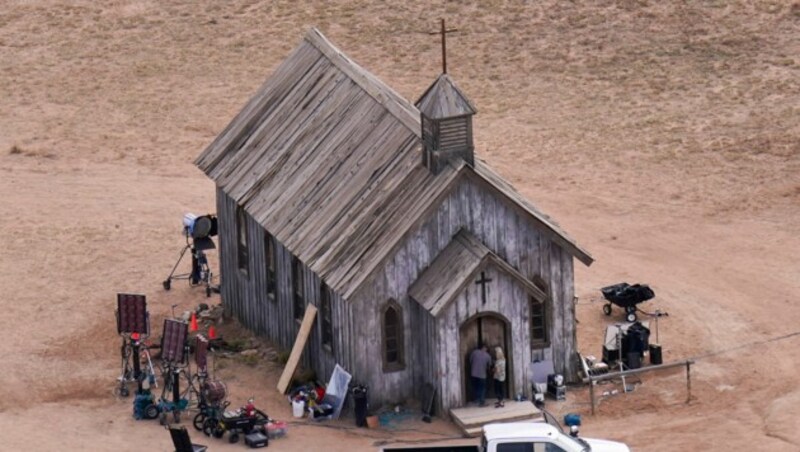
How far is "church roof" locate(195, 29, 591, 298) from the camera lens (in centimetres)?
4653

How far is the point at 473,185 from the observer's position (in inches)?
1826

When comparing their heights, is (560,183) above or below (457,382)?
above

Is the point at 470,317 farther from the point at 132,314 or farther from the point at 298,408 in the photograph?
the point at 132,314

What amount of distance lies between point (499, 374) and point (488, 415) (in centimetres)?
109

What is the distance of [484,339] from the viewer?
4662 centimetres

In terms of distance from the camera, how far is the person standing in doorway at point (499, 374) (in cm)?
4638

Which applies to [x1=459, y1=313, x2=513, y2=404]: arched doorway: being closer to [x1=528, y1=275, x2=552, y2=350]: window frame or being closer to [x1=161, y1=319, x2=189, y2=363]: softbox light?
[x1=528, y1=275, x2=552, y2=350]: window frame

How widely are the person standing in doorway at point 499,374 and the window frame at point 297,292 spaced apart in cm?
536

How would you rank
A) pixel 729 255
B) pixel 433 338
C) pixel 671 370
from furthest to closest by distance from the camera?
pixel 729 255, pixel 671 370, pixel 433 338

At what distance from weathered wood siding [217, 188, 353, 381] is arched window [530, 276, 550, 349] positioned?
14.4ft

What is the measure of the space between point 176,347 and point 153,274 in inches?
424

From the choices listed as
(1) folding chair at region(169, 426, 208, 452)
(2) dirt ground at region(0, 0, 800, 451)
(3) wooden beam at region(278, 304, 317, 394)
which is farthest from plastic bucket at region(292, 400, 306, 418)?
(1) folding chair at region(169, 426, 208, 452)

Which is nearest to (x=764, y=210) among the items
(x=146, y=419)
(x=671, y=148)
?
(x=671, y=148)

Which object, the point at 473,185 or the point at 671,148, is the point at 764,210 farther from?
the point at 473,185
